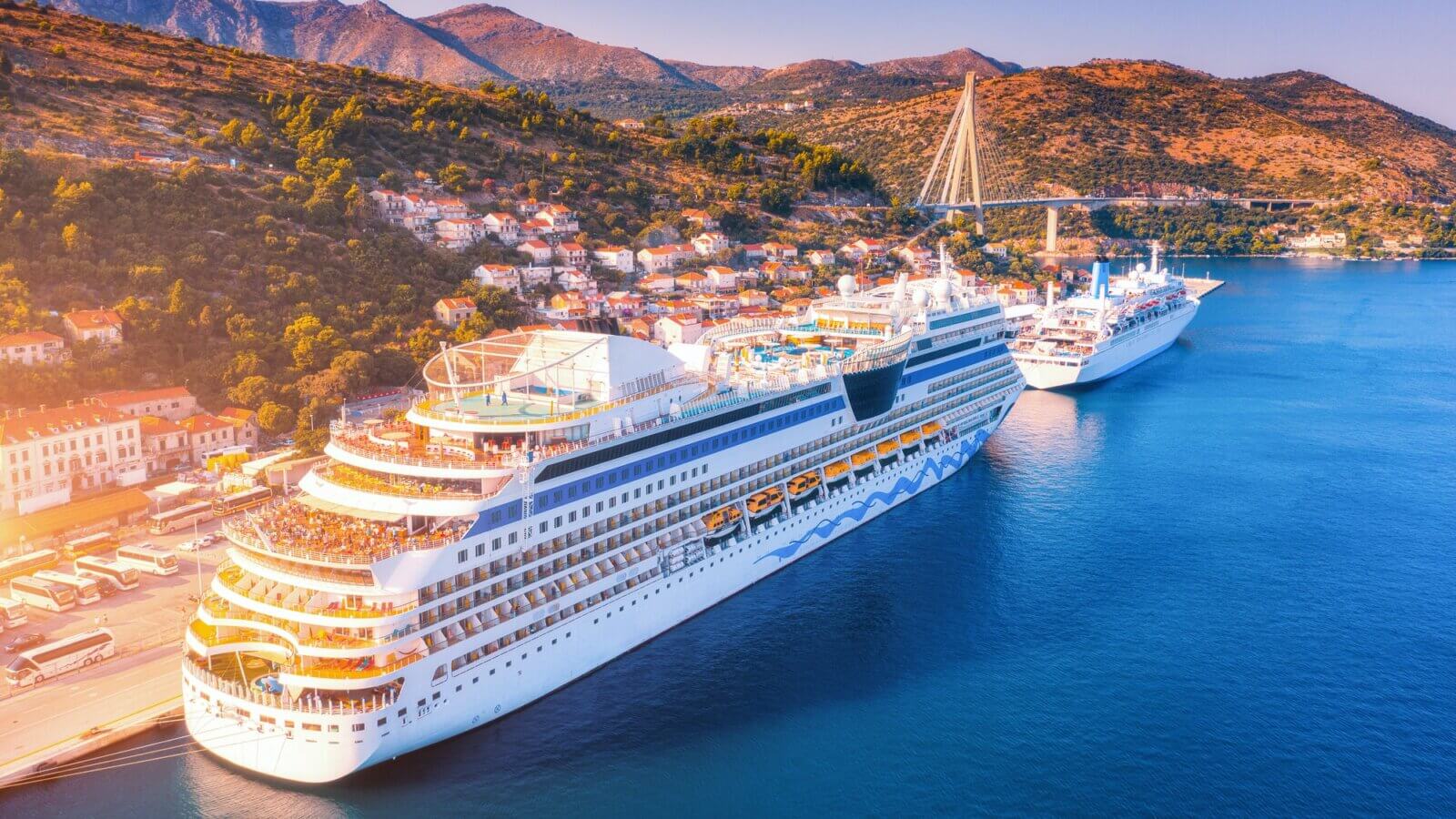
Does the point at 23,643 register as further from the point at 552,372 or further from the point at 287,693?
the point at 552,372

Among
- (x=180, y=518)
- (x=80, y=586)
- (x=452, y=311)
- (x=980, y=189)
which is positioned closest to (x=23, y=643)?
(x=80, y=586)

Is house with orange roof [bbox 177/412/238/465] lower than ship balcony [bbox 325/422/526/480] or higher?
lower

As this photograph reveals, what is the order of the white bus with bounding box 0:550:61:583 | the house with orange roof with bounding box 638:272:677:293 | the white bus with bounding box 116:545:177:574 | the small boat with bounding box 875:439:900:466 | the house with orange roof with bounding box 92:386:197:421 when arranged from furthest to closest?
the house with orange roof with bounding box 638:272:677:293, the house with orange roof with bounding box 92:386:197:421, the small boat with bounding box 875:439:900:466, the white bus with bounding box 116:545:177:574, the white bus with bounding box 0:550:61:583

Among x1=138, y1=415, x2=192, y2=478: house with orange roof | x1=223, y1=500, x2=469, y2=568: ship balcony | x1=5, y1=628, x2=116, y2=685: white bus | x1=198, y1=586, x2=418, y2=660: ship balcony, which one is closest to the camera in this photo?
x1=198, y1=586, x2=418, y2=660: ship balcony

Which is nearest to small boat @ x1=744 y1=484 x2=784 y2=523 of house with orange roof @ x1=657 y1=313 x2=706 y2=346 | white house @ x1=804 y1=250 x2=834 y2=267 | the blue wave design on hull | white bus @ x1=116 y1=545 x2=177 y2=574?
the blue wave design on hull

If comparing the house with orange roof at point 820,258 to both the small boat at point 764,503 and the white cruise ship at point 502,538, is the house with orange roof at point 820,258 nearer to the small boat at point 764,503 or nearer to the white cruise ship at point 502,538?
the white cruise ship at point 502,538

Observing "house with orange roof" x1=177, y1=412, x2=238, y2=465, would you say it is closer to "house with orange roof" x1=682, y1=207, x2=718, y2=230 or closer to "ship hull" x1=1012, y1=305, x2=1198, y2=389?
"ship hull" x1=1012, y1=305, x2=1198, y2=389

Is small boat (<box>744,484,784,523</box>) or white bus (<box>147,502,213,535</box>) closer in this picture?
small boat (<box>744,484,784,523</box>)
